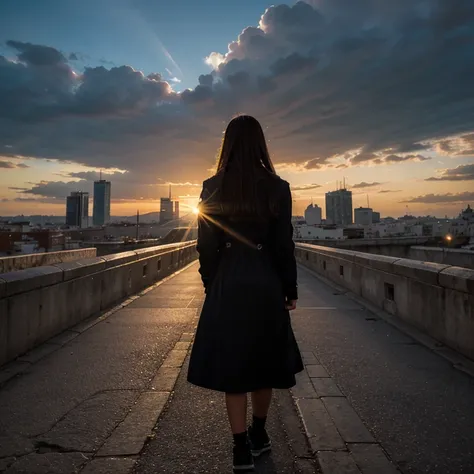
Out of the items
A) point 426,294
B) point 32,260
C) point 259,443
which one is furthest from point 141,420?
point 32,260

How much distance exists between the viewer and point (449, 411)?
3072mm

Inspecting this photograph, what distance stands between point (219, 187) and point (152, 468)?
1.83m

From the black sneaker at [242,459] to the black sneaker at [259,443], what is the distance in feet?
0.73

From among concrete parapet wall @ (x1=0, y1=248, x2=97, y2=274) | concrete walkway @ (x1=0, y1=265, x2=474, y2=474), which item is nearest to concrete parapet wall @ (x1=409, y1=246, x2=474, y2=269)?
concrete walkway @ (x1=0, y1=265, x2=474, y2=474)

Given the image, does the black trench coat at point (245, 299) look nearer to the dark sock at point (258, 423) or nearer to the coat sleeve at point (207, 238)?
the coat sleeve at point (207, 238)

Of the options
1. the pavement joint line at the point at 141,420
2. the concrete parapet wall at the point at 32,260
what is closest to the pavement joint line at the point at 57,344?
the concrete parapet wall at the point at 32,260

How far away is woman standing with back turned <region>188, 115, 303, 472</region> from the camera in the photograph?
2252mm

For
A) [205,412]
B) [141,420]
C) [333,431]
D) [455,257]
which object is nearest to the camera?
[333,431]

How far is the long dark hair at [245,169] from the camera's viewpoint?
7.60 feet

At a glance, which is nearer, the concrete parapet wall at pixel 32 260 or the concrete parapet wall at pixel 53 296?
the concrete parapet wall at pixel 53 296

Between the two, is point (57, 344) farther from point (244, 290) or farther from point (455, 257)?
point (455, 257)

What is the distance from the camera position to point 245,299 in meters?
2.25

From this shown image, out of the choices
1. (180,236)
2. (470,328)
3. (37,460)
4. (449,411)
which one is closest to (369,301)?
(470,328)

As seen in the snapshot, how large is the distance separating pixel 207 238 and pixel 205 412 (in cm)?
168
